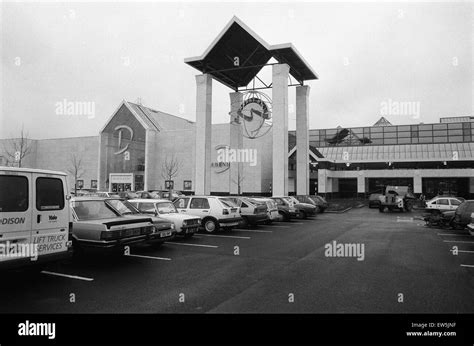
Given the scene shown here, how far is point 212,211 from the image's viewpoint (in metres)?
15.0

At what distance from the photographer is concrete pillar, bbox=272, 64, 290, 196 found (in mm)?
28203

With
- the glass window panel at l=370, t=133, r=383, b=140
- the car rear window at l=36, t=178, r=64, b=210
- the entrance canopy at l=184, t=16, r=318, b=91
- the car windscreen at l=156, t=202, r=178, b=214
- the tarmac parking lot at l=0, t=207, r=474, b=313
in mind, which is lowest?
the tarmac parking lot at l=0, t=207, r=474, b=313

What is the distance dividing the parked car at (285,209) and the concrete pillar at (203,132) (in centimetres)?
1014

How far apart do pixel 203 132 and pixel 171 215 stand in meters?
18.9

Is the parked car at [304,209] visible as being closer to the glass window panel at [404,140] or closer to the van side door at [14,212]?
the van side door at [14,212]


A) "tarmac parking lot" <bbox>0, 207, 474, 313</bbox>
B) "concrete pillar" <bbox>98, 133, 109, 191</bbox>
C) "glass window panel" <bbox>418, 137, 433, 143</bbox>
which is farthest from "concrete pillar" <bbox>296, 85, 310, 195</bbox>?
"glass window panel" <bbox>418, 137, 433, 143</bbox>

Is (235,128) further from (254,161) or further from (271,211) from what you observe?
(271,211)

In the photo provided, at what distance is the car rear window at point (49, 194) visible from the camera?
717 cm

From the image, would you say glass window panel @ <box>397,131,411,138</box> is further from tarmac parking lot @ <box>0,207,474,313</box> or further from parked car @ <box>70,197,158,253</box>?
parked car @ <box>70,197,158,253</box>

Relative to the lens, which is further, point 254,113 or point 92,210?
point 254,113

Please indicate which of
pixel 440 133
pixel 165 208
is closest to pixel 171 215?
pixel 165 208

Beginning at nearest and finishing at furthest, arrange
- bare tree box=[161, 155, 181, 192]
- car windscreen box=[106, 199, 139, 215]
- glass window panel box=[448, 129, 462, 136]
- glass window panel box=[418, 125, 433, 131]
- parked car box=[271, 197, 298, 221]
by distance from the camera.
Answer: car windscreen box=[106, 199, 139, 215], parked car box=[271, 197, 298, 221], bare tree box=[161, 155, 181, 192], glass window panel box=[448, 129, 462, 136], glass window panel box=[418, 125, 433, 131]

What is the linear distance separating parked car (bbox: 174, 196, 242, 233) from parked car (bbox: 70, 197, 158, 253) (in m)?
5.15

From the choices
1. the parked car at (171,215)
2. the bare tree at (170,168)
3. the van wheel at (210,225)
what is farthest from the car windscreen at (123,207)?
the bare tree at (170,168)
